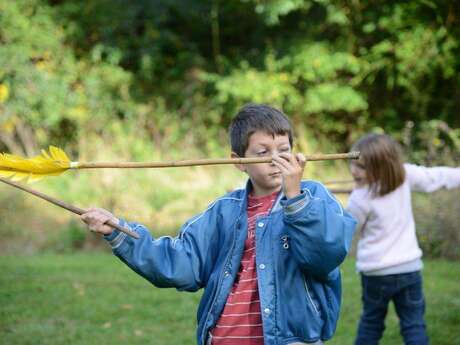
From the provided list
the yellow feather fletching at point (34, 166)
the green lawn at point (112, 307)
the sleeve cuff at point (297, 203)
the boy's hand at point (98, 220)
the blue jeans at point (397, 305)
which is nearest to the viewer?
the sleeve cuff at point (297, 203)

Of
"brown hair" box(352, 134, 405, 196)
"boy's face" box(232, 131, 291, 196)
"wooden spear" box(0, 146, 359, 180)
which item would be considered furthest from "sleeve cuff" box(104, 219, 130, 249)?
"brown hair" box(352, 134, 405, 196)

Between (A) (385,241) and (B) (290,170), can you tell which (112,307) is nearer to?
(A) (385,241)

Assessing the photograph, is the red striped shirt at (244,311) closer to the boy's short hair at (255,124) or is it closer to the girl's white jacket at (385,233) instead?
the boy's short hair at (255,124)

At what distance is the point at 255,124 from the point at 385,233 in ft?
6.00

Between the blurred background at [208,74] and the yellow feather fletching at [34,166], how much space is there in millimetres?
8845

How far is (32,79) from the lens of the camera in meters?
13.8

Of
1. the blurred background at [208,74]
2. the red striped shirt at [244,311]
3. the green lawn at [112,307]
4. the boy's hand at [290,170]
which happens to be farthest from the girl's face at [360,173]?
the blurred background at [208,74]

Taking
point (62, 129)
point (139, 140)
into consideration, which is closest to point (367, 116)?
point (139, 140)

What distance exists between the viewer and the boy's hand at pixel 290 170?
2.64 meters

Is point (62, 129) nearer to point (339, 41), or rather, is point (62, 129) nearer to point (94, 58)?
point (94, 58)

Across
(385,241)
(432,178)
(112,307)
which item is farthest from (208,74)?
(385,241)

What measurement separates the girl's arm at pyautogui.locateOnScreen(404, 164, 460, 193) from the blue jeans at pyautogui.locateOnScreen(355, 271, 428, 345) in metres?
0.57

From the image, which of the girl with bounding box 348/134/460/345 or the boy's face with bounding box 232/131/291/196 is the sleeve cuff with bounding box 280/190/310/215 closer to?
the boy's face with bounding box 232/131/291/196

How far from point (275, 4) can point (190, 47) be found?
2.85 meters
